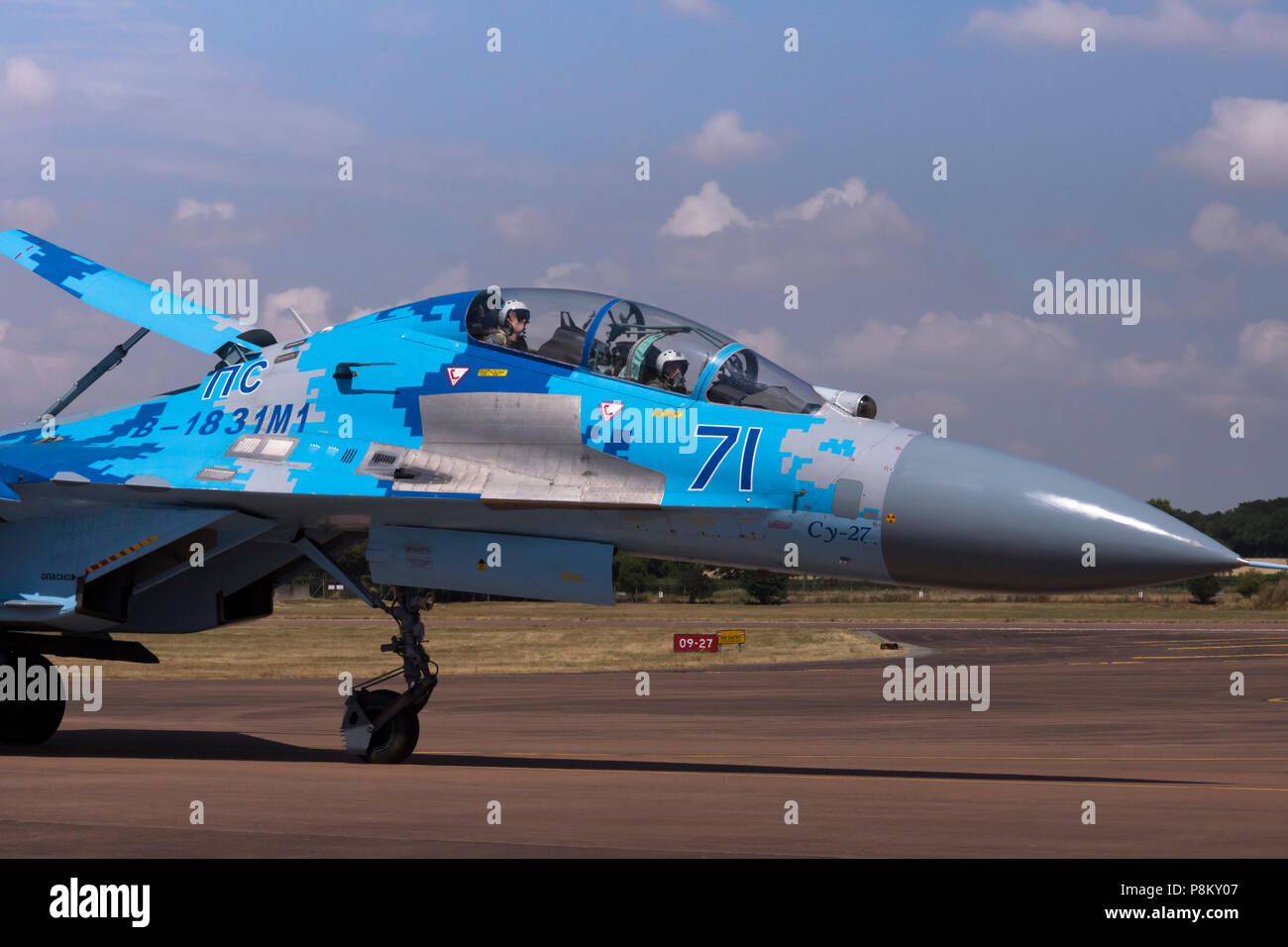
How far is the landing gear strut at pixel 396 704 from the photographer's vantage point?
41.6 ft

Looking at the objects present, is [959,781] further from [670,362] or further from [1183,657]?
[1183,657]

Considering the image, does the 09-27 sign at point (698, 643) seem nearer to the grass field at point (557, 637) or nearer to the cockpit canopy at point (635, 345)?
the grass field at point (557, 637)

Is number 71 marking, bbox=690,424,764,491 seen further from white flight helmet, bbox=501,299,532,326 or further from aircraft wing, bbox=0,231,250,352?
aircraft wing, bbox=0,231,250,352

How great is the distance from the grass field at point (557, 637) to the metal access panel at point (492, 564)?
6.46 metres

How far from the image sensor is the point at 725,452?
10.8 metres

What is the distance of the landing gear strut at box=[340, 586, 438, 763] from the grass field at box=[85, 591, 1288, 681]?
6961mm

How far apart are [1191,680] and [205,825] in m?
23.1

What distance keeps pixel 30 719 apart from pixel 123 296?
14.8 feet

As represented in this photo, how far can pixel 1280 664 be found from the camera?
32.1 m
